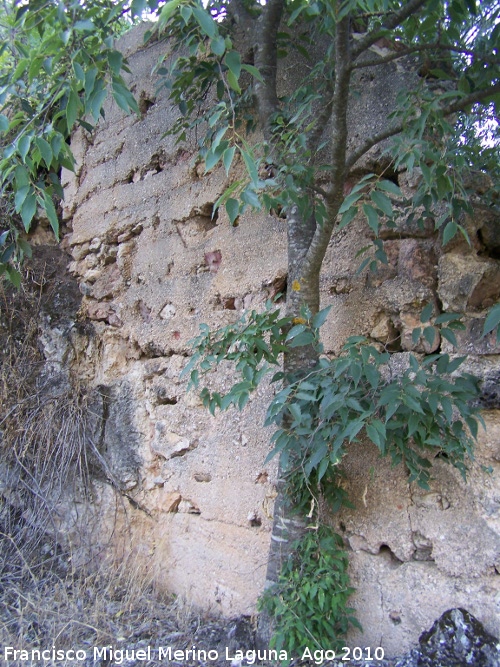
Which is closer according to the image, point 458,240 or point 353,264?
point 458,240

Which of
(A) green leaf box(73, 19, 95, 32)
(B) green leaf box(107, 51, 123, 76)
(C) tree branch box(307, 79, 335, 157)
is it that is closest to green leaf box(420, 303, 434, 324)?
(C) tree branch box(307, 79, 335, 157)

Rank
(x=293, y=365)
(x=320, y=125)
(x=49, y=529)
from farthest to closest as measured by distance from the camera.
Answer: (x=49, y=529) < (x=320, y=125) < (x=293, y=365)

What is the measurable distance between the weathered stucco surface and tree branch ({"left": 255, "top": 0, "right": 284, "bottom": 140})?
0.40 metres

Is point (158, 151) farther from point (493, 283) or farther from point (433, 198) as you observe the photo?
point (493, 283)

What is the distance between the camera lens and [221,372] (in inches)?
99.2

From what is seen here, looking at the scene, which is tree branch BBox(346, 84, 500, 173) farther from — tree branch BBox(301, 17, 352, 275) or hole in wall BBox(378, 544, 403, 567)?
hole in wall BBox(378, 544, 403, 567)

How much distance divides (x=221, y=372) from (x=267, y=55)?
140 centimetres

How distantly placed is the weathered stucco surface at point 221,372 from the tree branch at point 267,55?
0.40 meters

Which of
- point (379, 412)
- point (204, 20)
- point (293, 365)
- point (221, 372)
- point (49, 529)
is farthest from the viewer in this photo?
point (49, 529)

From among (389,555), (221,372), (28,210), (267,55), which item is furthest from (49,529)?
(267,55)

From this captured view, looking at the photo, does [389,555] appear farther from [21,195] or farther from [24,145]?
[24,145]

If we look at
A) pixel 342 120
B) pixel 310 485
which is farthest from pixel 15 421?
pixel 342 120

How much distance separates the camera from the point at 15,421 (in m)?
3.01

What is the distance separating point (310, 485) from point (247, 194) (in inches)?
43.2
